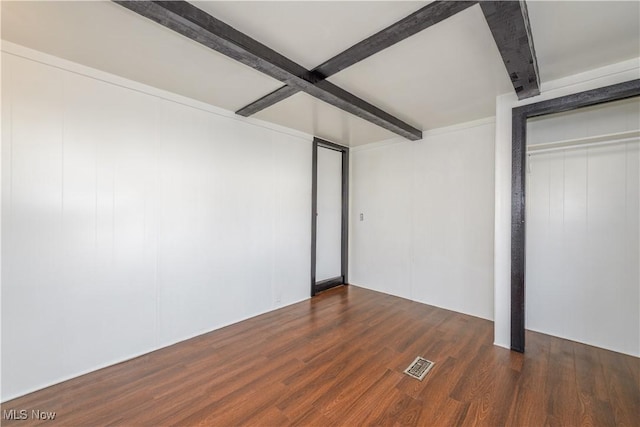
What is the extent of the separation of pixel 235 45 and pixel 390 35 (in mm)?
1018

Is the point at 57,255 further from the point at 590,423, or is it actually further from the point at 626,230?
the point at 626,230

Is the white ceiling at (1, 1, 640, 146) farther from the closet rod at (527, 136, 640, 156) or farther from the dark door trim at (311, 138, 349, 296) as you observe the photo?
the dark door trim at (311, 138, 349, 296)

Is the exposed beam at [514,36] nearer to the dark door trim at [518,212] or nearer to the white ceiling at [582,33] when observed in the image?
the white ceiling at [582,33]

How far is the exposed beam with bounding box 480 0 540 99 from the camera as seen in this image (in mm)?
1432

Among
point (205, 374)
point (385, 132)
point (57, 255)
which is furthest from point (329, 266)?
point (57, 255)

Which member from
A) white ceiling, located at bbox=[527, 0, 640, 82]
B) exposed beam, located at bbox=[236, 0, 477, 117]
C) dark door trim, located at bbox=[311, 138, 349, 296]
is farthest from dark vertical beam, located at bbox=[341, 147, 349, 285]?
white ceiling, located at bbox=[527, 0, 640, 82]

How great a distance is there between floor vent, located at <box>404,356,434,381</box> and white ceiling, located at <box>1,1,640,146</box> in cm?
254

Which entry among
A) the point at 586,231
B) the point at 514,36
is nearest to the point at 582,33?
the point at 514,36

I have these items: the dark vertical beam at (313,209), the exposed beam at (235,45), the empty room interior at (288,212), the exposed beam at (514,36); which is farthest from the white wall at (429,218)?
the exposed beam at (235,45)

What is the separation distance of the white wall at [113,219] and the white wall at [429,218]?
1.99 meters

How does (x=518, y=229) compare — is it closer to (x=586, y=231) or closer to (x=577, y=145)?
(x=586, y=231)

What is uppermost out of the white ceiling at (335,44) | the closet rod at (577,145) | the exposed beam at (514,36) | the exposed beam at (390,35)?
the white ceiling at (335,44)

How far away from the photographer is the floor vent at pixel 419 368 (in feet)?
7.23

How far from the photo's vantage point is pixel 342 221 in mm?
4871
